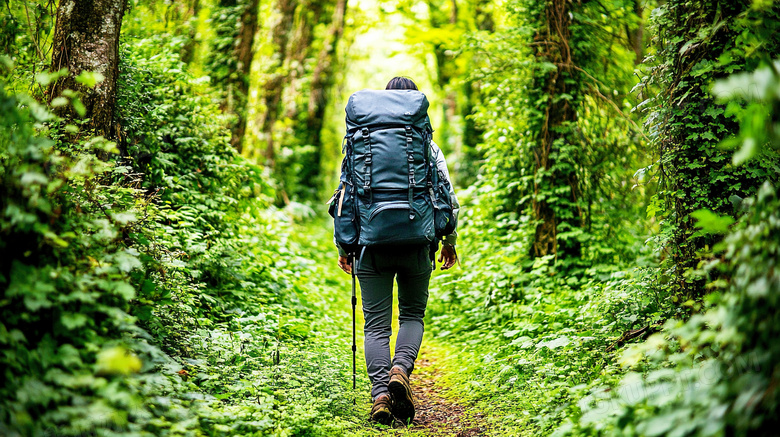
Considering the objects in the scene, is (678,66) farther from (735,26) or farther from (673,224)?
(673,224)

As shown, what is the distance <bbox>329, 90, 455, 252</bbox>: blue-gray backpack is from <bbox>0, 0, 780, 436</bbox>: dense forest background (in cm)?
129

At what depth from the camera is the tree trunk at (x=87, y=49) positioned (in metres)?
4.07

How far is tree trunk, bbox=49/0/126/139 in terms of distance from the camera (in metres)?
4.07

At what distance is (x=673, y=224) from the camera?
3.73m

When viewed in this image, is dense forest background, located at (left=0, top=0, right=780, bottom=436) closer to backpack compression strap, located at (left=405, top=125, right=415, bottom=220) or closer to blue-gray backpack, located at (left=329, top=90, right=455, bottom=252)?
blue-gray backpack, located at (left=329, top=90, right=455, bottom=252)

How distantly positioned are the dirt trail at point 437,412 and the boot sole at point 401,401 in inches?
4.1

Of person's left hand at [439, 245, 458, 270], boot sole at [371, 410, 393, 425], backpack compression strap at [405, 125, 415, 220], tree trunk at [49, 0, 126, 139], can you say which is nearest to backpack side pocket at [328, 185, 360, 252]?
backpack compression strap at [405, 125, 415, 220]

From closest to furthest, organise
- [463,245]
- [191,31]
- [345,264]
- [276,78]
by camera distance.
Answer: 1. [345,264]
2. [463,245]
3. [191,31]
4. [276,78]

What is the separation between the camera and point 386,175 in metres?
3.77

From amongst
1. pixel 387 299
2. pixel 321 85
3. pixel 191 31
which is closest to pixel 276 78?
pixel 191 31

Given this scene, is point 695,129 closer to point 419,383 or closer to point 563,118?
point 563,118

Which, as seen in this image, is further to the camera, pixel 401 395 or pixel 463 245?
pixel 463 245

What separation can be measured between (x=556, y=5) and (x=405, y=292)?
4.36m

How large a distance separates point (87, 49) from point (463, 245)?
5.70 meters
